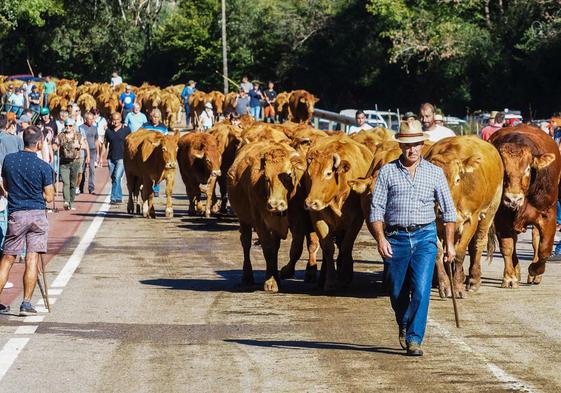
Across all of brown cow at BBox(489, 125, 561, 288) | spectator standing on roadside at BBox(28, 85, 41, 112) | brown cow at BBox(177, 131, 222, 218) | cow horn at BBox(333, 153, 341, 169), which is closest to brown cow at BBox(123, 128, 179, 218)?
brown cow at BBox(177, 131, 222, 218)

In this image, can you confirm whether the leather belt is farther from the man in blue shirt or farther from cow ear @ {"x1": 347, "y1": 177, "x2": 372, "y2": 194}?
the man in blue shirt

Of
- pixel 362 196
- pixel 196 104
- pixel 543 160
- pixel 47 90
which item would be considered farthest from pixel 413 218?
pixel 47 90

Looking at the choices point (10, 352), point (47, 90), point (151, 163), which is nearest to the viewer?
point (10, 352)

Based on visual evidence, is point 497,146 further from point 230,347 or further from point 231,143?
point 231,143

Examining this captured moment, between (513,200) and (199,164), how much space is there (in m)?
10.4

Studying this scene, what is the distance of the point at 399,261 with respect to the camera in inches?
440

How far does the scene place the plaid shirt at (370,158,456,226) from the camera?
1108 centimetres

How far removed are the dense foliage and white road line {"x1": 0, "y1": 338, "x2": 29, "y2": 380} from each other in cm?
4645

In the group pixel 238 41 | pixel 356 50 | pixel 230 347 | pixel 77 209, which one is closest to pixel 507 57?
pixel 356 50

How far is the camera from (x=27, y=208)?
1378 cm

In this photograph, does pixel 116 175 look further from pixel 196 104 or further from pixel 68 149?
pixel 196 104

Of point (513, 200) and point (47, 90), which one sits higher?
point (513, 200)

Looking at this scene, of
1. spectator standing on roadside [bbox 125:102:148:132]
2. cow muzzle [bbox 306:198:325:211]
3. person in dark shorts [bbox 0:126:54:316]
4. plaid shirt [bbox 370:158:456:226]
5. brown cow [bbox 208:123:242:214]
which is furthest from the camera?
spectator standing on roadside [bbox 125:102:148:132]

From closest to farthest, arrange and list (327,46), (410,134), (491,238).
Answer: (410,134) → (491,238) → (327,46)
